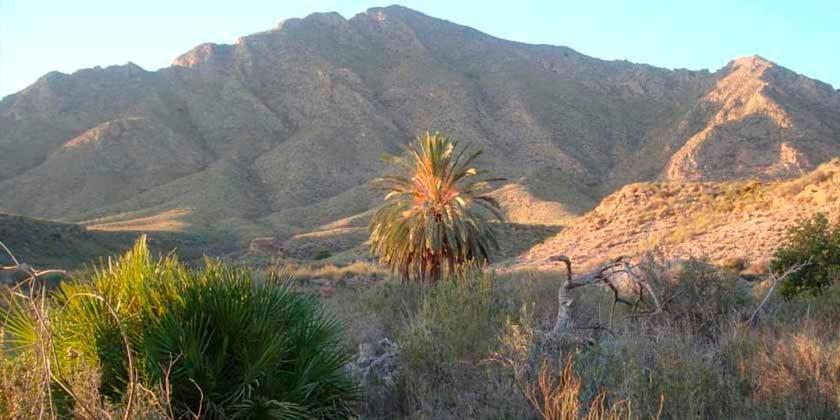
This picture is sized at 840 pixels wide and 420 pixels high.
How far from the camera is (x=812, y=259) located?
12.1 m

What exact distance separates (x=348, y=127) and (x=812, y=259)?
70.0m

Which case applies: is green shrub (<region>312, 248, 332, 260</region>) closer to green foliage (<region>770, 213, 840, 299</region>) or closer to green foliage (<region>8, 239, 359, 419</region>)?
green foliage (<region>770, 213, 840, 299</region>)

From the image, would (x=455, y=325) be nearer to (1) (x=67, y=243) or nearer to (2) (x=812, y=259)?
(2) (x=812, y=259)

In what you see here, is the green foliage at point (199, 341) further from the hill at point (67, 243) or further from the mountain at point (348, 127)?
the mountain at point (348, 127)

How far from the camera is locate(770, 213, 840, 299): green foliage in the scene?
11.9m

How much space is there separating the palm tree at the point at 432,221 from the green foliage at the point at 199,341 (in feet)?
36.1

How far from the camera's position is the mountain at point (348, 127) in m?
60.6

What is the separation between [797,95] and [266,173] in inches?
2183

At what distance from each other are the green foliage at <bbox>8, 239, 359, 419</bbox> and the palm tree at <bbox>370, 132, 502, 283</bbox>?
1101 centimetres

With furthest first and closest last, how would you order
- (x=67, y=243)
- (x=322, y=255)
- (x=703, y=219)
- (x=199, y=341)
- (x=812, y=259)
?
(x=322, y=255) → (x=67, y=243) → (x=703, y=219) → (x=812, y=259) → (x=199, y=341)

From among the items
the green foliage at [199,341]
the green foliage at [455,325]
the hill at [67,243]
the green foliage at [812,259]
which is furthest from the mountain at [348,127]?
the green foliage at [199,341]

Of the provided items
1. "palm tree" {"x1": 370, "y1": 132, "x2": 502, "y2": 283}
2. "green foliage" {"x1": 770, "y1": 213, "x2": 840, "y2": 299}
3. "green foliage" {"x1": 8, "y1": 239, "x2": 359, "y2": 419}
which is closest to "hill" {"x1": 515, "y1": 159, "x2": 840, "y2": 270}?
"green foliage" {"x1": 770, "y1": 213, "x2": 840, "y2": 299}

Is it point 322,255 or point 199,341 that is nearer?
point 199,341

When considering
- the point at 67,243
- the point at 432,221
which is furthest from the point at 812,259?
the point at 67,243
